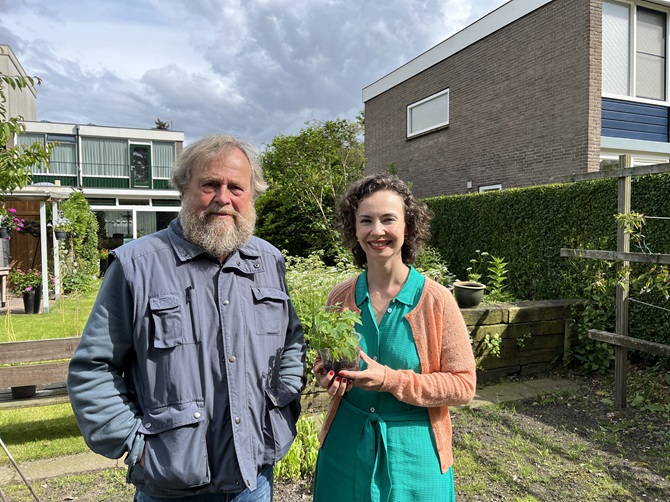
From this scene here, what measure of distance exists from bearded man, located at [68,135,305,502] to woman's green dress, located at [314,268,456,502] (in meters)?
0.22

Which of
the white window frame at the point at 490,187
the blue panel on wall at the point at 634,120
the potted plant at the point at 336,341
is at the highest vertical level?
the blue panel on wall at the point at 634,120

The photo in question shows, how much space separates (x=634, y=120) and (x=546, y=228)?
4.91 m

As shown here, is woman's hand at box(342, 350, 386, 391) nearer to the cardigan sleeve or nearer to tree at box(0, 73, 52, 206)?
the cardigan sleeve

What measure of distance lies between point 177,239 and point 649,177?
5636 millimetres

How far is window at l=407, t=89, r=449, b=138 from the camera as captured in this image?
13086mm

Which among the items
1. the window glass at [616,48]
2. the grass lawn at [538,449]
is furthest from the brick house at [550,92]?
the grass lawn at [538,449]

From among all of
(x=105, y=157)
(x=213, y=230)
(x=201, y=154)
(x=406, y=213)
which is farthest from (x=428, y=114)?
(x=105, y=157)

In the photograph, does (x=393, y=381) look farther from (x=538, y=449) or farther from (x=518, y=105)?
(x=518, y=105)

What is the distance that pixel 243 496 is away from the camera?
1.66m

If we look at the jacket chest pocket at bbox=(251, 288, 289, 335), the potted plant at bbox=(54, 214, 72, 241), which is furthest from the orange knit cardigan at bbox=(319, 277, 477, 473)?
the potted plant at bbox=(54, 214, 72, 241)

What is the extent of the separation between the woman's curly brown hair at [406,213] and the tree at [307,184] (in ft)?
31.8

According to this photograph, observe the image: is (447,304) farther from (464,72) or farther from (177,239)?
(464,72)

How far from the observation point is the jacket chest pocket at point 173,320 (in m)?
1.54

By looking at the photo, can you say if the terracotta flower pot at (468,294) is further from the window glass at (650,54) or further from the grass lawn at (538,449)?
the window glass at (650,54)
